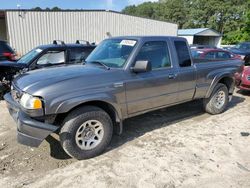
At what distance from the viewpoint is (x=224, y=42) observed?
4406 cm

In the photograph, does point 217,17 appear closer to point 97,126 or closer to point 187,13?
point 187,13

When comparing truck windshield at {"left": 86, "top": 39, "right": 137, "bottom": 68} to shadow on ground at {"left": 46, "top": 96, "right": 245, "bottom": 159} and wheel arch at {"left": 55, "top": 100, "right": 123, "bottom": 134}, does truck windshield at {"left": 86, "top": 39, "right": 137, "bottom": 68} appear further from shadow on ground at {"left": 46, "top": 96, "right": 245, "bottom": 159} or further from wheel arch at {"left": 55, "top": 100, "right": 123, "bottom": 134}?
shadow on ground at {"left": 46, "top": 96, "right": 245, "bottom": 159}

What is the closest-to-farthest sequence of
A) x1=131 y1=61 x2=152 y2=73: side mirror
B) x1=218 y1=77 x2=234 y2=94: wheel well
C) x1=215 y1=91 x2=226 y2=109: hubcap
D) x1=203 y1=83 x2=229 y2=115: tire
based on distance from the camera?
x1=131 y1=61 x2=152 y2=73: side mirror
x1=203 y1=83 x2=229 y2=115: tire
x1=215 y1=91 x2=226 y2=109: hubcap
x1=218 y1=77 x2=234 y2=94: wheel well

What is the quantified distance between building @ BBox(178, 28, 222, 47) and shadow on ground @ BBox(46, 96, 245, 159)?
2805 cm

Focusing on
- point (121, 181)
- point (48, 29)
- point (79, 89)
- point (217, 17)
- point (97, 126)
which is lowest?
point (121, 181)

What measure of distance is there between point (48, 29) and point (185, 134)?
1664cm

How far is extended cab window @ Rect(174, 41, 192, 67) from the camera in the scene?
493 centimetres

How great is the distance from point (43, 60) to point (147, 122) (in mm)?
3635

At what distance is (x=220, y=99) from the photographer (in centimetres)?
615

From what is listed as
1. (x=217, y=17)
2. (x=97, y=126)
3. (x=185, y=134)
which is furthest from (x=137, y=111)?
(x=217, y=17)

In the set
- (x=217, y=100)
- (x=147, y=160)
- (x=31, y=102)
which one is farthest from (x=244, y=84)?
(x=31, y=102)

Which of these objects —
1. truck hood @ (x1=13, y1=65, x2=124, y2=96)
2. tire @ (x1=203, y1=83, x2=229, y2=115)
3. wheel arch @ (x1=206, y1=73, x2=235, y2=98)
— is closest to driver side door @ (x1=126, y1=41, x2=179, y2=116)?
truck hood @ (x1=13, y1=65, x2=124, y2=96)

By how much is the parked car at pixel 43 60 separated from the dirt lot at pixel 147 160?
1.83 metres

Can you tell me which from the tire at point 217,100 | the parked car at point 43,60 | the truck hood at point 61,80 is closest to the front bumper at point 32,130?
the truck hood at point 61,80
